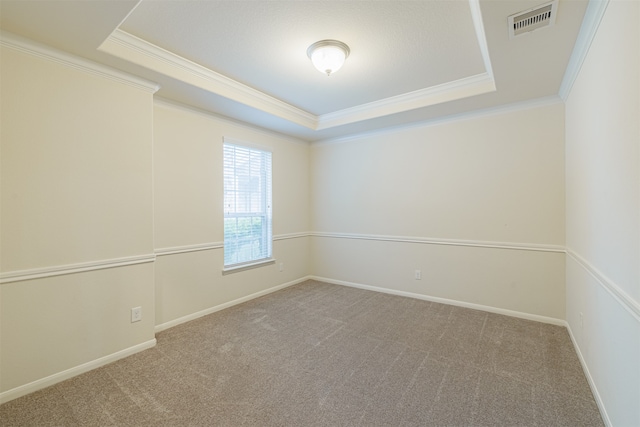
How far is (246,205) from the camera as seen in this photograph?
3.95 meters

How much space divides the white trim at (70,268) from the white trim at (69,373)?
74cm

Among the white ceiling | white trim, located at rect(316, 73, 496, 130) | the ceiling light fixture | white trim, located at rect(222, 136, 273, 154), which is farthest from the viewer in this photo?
white trim, located at rect(222, 136, 273, 154)

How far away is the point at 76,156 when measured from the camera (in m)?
2.20

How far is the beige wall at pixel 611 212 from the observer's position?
1.27 metres

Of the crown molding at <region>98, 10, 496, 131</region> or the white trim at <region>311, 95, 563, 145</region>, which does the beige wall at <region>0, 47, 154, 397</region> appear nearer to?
the crown molding at <region>98, 10, 496, 131</region>

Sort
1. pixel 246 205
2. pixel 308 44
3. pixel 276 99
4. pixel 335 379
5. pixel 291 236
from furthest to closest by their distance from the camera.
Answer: pixel 291 236 → pixel 246 205 → pixel 276 99 → pixel 308 44 → pixel 335 379

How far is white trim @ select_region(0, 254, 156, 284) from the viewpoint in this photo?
1926 millimetres

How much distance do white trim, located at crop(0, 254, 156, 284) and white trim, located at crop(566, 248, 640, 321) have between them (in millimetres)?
3289

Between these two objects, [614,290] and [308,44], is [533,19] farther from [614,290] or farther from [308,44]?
[614,290]

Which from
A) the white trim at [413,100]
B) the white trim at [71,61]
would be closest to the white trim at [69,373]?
the white trim at [71,61]

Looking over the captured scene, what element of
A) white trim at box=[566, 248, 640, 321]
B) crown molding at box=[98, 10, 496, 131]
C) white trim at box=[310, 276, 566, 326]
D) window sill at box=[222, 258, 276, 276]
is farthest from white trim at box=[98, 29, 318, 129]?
white trim at box=[566, 248, 640, 321]

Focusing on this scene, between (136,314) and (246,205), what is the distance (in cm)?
186

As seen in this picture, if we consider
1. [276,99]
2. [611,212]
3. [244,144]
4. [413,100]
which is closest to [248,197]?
[244,144]

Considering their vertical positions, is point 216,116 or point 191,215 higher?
point 216,116
